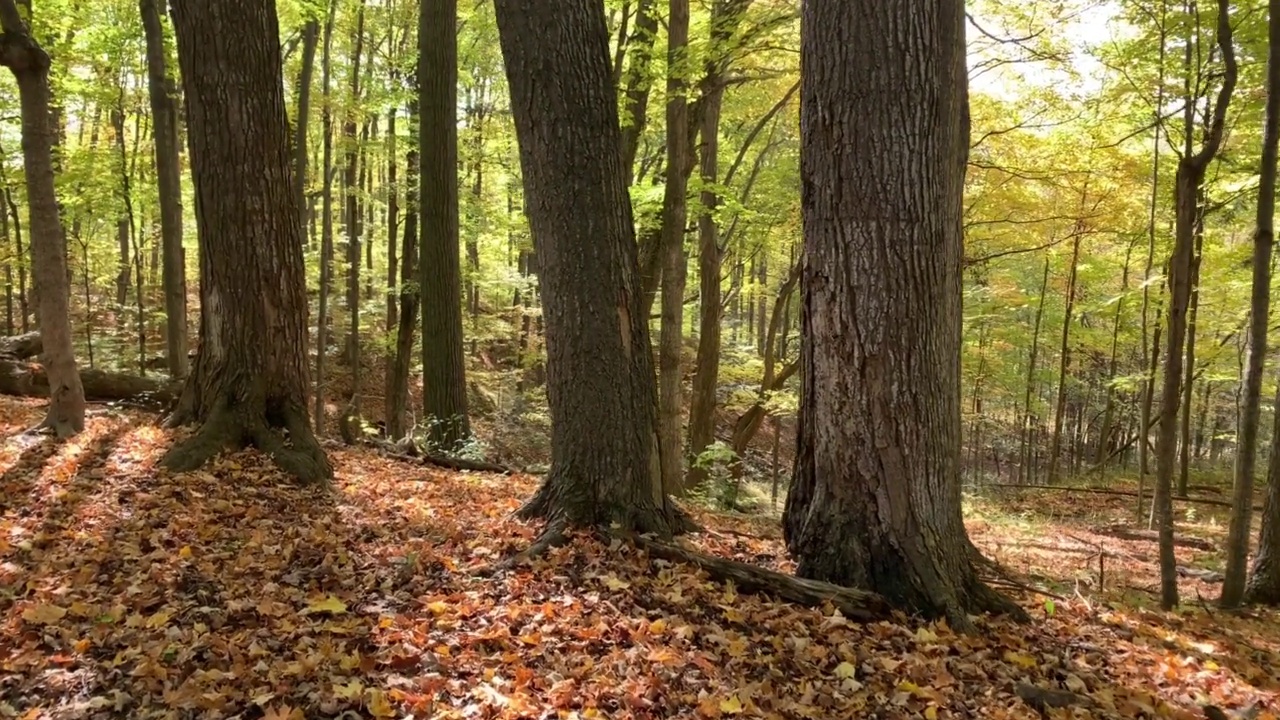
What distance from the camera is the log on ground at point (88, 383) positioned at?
10.7 m

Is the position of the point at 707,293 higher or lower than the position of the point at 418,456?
higher

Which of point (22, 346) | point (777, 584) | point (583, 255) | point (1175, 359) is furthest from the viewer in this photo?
point (22, 346)

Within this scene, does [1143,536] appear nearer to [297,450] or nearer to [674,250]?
[674,250]

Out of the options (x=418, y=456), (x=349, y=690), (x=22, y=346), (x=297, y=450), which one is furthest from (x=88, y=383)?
(x=349, y=690)

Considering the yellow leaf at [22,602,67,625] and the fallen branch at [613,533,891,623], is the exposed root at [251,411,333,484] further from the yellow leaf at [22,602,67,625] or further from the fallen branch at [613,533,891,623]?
the fallen branch at [613,533,891,623]

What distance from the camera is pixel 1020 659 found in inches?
151

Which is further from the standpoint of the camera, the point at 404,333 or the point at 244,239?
the point at 404,333

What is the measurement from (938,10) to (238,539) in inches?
209

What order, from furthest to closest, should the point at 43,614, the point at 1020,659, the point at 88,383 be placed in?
the point at 88,383 < the point at 1020,659 < the point at 43,614

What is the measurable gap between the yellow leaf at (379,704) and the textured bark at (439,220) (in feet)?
21.7

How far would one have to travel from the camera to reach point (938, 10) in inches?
156

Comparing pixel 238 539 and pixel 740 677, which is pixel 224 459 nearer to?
pixel 238 539

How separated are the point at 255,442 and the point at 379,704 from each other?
3931 millimetres

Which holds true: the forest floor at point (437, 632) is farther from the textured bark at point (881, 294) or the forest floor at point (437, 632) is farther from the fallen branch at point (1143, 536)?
the fallen branch at point (1143, 536)
